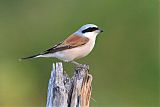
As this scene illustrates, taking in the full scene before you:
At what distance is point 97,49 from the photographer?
1303 cm

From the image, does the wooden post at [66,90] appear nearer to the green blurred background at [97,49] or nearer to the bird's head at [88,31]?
the bird's head at [88,31]

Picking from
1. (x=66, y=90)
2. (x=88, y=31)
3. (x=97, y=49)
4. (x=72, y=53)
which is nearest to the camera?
(x=66, y=90)

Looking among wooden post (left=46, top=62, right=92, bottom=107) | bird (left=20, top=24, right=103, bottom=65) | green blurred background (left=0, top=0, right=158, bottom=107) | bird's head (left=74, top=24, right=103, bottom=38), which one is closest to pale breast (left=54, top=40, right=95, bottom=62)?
bird (left=20, top=24, right=103, bottom=65)

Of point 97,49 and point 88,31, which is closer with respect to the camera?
point 88,31

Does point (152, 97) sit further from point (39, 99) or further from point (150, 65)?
point (39, 99)

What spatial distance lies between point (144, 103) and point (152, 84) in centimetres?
97

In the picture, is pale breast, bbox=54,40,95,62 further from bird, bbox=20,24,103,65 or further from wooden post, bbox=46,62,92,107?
wooden post, bbox=46,62,92,107

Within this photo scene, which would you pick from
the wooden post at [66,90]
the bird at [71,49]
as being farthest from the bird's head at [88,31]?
the wooden post at [66,90]

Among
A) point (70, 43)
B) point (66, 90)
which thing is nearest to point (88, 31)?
point (70, 43)

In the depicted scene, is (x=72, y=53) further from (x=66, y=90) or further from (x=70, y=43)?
(x=66, y=90)

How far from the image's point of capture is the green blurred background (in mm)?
11812

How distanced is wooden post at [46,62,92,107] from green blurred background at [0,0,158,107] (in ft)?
14.9

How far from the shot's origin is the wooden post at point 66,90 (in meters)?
5.80

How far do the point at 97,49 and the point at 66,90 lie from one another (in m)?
7.19
